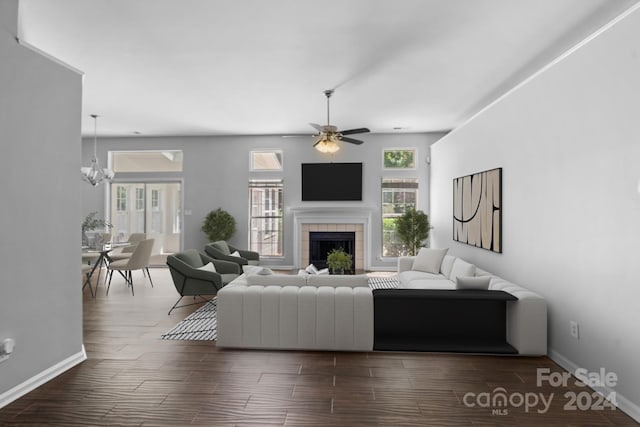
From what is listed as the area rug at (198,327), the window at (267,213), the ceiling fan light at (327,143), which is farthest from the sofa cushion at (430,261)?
the window at (267,213)

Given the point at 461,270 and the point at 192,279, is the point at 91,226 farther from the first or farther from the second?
the point at 461,270

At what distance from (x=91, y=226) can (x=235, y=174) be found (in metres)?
3.16

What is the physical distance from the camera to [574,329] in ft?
10.7

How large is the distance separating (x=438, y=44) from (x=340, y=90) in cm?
180

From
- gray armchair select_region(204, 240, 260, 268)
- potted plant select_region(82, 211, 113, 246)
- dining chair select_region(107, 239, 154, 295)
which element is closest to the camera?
dining chair select_region(107, 239, 154, 295)

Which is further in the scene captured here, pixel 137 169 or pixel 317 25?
pixel 137 169

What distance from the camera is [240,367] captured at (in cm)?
339

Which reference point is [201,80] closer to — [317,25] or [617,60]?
[317,25]

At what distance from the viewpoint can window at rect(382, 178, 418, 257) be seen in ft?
29.0

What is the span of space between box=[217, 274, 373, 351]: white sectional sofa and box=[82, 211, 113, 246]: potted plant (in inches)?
159

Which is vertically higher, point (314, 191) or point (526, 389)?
point (314, 191)

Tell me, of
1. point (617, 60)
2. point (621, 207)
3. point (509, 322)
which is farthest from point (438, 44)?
point (509, 322)

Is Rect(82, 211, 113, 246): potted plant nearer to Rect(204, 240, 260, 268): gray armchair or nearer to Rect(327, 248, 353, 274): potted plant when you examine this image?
Rect(204, 240, 260, 268): gray armchair

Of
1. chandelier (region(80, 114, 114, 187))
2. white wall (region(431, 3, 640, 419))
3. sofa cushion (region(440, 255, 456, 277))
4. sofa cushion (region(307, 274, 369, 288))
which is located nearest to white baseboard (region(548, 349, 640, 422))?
white wall (region(431, 3, 640, 419))
